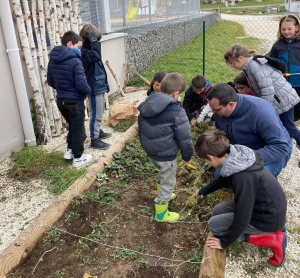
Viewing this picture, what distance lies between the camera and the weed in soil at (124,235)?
8.79 ft

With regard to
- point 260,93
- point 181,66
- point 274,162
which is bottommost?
point 181,66

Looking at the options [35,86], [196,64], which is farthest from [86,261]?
[196,64]

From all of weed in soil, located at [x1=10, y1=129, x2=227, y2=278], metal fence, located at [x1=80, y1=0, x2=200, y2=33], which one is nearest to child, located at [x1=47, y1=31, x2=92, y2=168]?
weed in soil, located at [x1=10, y1=129, x2=227, y2=278]

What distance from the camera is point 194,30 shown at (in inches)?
692

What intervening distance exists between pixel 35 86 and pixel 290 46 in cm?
336

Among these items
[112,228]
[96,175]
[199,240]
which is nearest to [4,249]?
[112,228]

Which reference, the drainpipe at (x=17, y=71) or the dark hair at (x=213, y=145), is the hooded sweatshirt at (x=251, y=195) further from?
the drainpipe at (x=17, y=71)

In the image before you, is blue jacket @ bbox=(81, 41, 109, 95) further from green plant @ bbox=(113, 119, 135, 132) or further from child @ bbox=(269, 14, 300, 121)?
child @ bbox=(269, 14, 300, 121)

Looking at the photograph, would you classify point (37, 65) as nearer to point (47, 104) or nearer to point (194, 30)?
point (47, 104)

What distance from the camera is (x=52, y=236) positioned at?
9.83ft

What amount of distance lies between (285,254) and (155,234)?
110 centimetres

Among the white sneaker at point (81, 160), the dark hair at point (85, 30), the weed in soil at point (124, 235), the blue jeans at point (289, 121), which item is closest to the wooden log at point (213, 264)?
the weed in soil at point (124, 235)

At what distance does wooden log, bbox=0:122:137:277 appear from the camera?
8.82 ft

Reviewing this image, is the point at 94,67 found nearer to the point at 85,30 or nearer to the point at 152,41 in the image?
the point at 85,30
